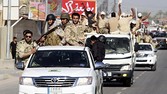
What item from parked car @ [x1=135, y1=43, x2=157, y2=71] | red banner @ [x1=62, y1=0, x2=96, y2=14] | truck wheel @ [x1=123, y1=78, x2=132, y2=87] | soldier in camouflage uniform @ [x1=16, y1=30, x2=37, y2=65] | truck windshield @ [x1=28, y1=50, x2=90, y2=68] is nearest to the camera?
truck windshield @ [x1=28, y1=50, x2=90, y2=68]

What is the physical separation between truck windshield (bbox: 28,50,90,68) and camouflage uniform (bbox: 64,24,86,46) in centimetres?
228

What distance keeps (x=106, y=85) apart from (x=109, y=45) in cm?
188

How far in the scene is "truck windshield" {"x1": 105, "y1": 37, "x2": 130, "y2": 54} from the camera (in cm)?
2325

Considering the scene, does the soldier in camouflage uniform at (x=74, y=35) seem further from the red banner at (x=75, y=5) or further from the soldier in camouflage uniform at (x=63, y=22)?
the red banner at (x=75, y=5)

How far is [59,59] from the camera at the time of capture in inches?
558

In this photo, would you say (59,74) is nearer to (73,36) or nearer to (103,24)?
(73,36)

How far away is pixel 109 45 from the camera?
23469 millimetres

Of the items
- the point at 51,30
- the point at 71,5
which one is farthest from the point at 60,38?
the point at 71,5

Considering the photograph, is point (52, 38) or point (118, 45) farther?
point (118, 45)

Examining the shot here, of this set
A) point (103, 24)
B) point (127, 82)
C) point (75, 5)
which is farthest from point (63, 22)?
point (75, 5)

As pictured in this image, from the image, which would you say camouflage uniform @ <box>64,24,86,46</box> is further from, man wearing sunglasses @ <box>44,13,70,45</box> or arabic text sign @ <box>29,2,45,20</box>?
arabic text sign @ <box>29,2,45,20</box>

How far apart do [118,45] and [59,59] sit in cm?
937

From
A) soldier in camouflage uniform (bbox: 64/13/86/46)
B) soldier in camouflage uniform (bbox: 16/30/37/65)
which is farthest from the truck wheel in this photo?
soldier in camouflage uniform (bbox: 16/30/37/65)

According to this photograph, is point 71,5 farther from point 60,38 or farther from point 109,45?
point 60,38
